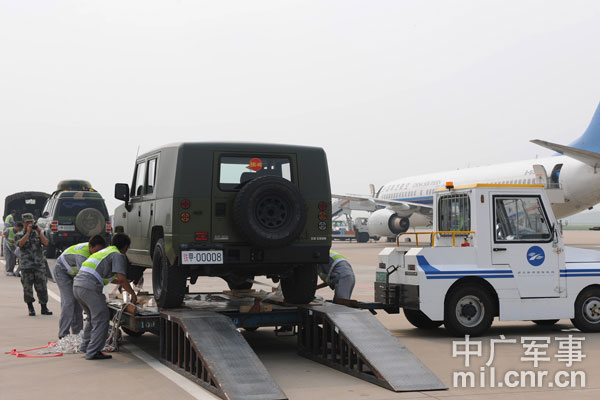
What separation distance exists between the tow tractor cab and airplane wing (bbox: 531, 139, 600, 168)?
57.2 feet

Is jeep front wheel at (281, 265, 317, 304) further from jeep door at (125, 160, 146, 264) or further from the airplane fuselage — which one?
the airplane fuselage

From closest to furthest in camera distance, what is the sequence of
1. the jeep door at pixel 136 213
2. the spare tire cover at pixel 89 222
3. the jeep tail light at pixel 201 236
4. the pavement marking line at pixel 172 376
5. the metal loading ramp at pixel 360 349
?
the pavement marking line at pixel 172 376 < the metal loading ramp at pixel 360 349 < the jeep tail light at pixel 201 236 < the jeep door at pixel 136 213 < the spare tire cover at pixel 89 222

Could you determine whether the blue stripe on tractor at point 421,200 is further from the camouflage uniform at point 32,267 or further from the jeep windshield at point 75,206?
the camouflage uniform at point 32,267

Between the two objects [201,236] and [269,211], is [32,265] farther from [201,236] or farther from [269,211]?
[269,211]

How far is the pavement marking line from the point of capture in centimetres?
792

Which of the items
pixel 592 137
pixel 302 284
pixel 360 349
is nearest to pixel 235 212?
pixel 302 284

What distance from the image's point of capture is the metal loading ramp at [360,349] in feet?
27.2

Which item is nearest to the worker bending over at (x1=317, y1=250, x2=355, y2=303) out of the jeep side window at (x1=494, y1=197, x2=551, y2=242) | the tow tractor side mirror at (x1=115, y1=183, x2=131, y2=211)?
the jeep side window at (x1=494, y1=197, x2=551, y2=242)

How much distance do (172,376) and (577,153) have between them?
87.1ft

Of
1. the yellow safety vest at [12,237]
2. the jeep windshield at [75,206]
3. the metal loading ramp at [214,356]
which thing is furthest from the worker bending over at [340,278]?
the jeep windshield at [75,206]

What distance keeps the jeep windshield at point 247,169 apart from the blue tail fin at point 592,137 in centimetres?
3232

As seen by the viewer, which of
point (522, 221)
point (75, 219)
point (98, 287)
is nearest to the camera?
point (98, 287)

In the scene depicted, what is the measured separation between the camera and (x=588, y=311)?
40.8 ft

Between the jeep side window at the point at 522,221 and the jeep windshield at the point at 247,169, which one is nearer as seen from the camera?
the jeep windshield at the point at 247,169
